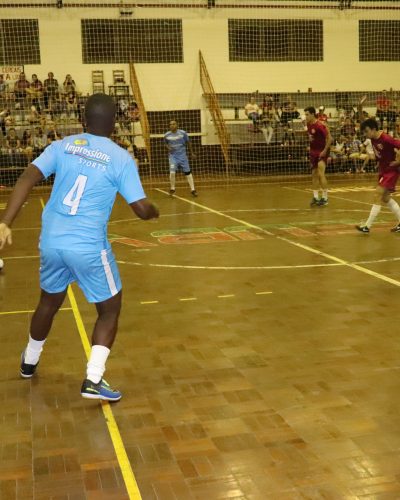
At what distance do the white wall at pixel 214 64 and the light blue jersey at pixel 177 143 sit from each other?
8117 mm

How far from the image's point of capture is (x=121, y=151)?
4.27 meters

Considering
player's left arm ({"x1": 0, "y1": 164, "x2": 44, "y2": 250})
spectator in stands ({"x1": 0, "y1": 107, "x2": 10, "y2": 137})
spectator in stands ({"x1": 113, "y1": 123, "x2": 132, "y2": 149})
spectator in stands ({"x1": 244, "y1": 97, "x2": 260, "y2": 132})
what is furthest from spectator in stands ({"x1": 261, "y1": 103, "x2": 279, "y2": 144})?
player's left arm ({"x1": 0, "y1": 164, "x2": 44, "y2": 250})

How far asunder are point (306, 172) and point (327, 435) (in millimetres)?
20773

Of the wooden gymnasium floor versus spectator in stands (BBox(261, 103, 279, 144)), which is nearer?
the wooden gymnasium floor

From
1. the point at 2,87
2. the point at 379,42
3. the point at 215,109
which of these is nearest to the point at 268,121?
the point at 215,109

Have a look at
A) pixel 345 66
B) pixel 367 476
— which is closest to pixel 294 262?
pixel 367 476

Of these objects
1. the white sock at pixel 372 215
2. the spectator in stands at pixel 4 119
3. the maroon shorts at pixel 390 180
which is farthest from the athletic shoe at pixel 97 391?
the spectator in stands at pixel 4 119

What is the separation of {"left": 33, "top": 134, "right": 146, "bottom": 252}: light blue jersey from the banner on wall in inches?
812

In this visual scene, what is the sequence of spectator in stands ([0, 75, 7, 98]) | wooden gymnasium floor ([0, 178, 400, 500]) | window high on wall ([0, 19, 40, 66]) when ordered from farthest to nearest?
window high on wall ([0, 19, 40, 66]) < spectator in stands ([0, 75, 7, 98]) < wooden gymnasium floor ([0, 178, 400, 500])

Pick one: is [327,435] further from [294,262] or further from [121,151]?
[294,262]

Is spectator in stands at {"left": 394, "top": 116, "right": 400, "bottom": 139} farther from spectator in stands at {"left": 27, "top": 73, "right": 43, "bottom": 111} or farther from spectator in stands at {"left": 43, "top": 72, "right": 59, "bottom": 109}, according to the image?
spectator in stands at {"left": 27, "top": 73, "right": 43, "bottom": 111}

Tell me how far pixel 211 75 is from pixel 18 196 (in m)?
22.8

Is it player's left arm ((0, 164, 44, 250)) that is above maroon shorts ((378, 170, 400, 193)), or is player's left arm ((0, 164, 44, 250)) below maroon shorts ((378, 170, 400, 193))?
above

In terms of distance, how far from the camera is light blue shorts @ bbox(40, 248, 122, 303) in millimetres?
4277
